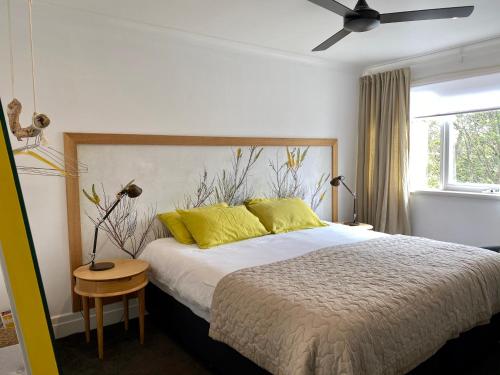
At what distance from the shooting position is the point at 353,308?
1644 millimetres

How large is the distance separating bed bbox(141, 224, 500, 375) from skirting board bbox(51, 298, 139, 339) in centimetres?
32

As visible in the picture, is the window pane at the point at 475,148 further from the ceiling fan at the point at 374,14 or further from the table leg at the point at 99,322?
the table leg at the point at 99,322

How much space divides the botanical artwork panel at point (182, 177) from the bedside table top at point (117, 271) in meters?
0.26

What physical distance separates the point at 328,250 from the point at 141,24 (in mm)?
2184

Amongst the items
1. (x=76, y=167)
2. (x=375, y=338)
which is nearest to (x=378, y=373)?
(x=375, y=338)

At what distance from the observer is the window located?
3.61 metres

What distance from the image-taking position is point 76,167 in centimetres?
269

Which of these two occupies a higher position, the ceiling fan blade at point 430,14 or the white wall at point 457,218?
the ceiling fan blade at point 430,14

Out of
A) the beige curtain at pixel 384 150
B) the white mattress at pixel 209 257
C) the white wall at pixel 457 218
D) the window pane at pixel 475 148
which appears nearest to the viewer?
the white mattress at pixel 209 257

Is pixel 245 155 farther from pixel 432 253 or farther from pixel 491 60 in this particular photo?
pixel 491 60

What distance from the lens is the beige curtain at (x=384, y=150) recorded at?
3994mm

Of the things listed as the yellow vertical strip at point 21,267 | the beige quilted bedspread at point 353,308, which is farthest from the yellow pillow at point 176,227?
the yellow vertical strip at point 21,267

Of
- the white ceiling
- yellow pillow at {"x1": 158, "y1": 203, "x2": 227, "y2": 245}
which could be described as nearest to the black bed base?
yellow pillow at {"x1": 158, "y1": 203, "x2": 227, "y2": 245}

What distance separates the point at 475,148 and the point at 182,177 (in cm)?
291
